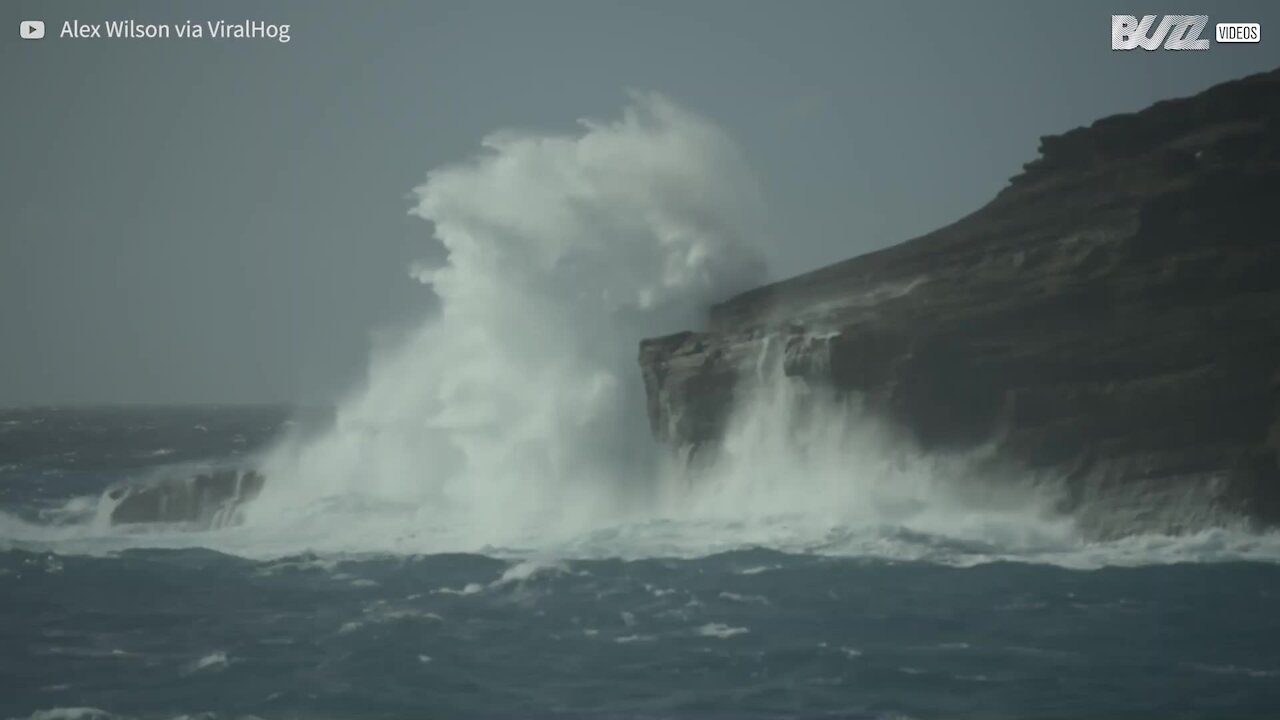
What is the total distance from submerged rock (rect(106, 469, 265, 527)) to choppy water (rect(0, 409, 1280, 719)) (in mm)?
10732

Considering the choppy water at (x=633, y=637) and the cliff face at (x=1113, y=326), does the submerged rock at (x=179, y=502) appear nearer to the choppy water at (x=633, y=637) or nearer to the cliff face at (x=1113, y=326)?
the choppy water at (x=633, y=637)

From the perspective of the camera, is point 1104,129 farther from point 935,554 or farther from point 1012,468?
point 935,554

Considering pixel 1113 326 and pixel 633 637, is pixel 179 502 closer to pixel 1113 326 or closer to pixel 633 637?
pixel 633 637

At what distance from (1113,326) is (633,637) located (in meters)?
21.3

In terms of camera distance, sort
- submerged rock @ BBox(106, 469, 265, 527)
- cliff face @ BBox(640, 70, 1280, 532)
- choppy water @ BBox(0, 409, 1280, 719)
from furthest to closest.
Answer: submerged rock @ BBox(106, 469, 265, 527), cliff face @ BBox(640, 70, 1280, 532), choppy water @ BBox(0, 409, 1280, 719)

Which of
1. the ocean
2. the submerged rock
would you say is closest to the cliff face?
the ocean

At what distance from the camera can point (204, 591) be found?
112 ft

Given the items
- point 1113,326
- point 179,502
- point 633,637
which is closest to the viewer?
point 633,637

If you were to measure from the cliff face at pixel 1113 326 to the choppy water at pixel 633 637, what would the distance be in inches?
232

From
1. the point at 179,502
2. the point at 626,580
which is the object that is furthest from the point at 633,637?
the point at 179,502

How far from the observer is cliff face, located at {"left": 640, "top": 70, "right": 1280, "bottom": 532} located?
39.2 metres

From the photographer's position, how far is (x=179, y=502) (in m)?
50.8

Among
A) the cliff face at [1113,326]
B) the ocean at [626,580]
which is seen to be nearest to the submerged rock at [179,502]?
the ocean at [626,580]

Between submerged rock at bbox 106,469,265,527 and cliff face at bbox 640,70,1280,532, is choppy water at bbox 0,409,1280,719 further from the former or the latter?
submerged rock at bbox 106,469,265,527
